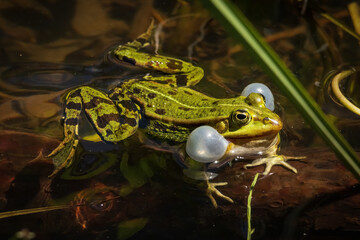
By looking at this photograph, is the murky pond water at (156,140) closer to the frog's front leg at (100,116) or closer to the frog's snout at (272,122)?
the frog's front leg at (100,116)

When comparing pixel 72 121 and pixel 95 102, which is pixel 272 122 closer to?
pixel 95 102

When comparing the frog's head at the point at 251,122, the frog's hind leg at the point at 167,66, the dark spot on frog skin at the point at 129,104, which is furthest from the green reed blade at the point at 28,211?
the frog's hind leg at the point at 167,66

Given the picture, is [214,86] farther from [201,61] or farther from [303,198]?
[303,198]

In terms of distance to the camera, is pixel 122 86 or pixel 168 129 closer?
pixel 168 129

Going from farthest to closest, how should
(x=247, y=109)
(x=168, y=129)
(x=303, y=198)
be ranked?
(x=168, y=129) → (x=247, y=109) → (x=303, y=198)

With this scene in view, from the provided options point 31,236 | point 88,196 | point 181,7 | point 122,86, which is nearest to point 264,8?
point 181,7

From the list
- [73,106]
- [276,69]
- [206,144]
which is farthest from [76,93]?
[276,69]
